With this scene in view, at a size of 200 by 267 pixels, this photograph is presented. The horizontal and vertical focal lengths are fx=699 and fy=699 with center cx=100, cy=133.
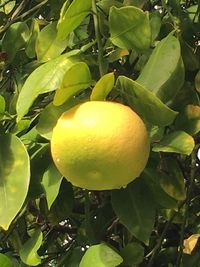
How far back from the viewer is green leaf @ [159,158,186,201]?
0.98 m

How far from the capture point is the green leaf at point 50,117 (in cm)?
93

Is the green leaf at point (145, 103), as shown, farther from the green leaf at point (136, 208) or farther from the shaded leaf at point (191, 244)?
the shaded leaf at point (191, 244)

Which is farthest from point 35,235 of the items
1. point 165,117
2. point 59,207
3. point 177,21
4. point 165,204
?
point 177,21

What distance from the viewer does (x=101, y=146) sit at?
32.4 inches

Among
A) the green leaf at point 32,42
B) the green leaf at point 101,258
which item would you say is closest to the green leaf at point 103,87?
the green leaf at point 101,258

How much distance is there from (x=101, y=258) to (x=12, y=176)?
16 cm

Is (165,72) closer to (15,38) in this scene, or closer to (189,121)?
(189,121)

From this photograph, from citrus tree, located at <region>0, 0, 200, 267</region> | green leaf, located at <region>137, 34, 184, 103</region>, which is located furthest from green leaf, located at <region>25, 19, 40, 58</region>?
green leaf, located at <region>137, 34, 184, 103</region>

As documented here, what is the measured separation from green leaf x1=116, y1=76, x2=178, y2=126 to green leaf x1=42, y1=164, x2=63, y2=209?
0.51 ft

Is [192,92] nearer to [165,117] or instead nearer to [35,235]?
[165,117]

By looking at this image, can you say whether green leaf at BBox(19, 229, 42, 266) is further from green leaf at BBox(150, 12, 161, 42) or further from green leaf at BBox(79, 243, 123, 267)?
green leaf at BBox(150, 12, 161, 42)

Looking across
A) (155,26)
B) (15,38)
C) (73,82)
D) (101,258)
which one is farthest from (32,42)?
(101,258)

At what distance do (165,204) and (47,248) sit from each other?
1.59 feet

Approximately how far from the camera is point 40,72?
921 millimetres
